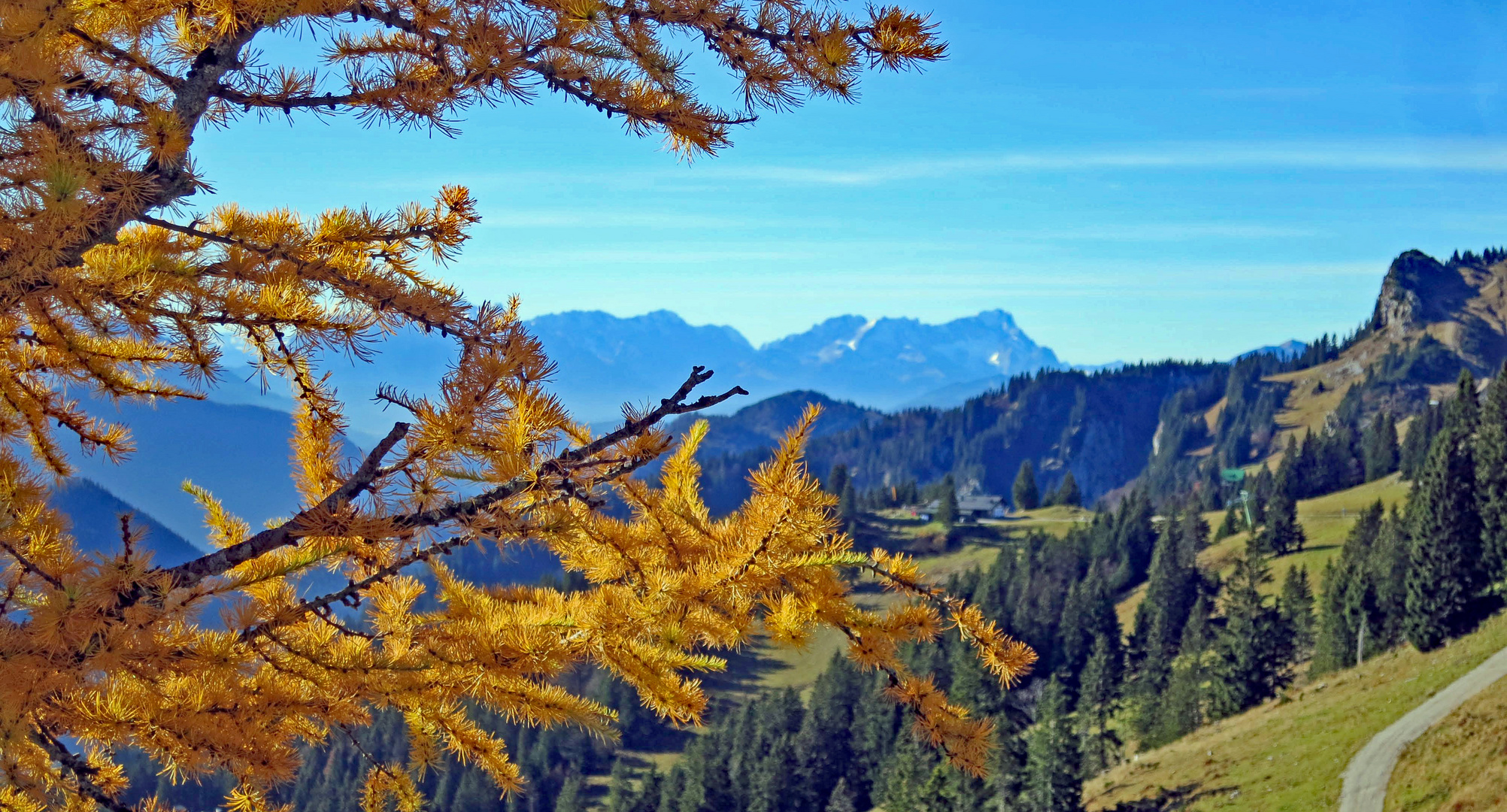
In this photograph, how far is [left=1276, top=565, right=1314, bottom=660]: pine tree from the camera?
7562 cm

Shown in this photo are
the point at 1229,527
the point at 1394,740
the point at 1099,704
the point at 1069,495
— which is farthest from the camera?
the point at 1069,495

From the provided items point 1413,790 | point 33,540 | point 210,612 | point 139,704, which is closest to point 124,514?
point 33,540

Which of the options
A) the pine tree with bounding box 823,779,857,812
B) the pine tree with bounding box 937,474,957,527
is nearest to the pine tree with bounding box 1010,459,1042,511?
the pine tree with bounding box 937,474,957,527

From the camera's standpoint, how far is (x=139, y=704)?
187 inches

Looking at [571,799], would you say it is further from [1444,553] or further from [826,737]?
[1444,553]

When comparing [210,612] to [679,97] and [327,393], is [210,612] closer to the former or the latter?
[327,393]

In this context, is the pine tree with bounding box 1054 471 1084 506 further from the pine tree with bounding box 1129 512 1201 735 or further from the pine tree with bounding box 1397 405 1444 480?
the pine tree with bounding box 1129 512 1201 735

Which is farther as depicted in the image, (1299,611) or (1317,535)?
(1317,535)

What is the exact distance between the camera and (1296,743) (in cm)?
4925

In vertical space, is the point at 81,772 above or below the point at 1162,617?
above

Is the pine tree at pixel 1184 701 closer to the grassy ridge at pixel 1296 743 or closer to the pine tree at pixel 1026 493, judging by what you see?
the grassy ridge at pixel 1296 743

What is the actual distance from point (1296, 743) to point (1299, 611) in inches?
1228

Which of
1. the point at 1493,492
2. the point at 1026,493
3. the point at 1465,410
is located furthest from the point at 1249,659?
the point at 1026,493

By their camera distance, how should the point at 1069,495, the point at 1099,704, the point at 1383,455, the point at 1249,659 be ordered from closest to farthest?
the point at 1249,659 → the point at 1099,704 → the point at 1383,455 → the point at 1069,495
